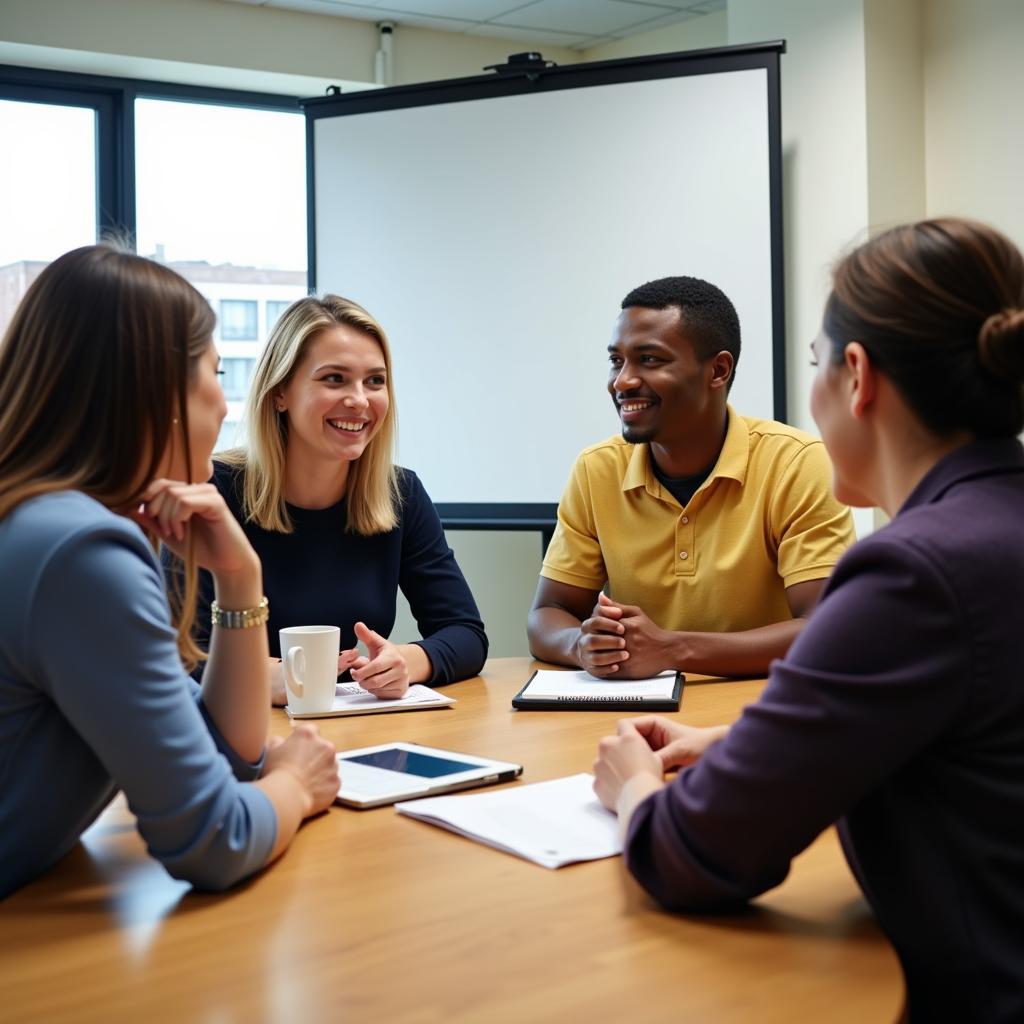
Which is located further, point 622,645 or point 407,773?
point 622,645

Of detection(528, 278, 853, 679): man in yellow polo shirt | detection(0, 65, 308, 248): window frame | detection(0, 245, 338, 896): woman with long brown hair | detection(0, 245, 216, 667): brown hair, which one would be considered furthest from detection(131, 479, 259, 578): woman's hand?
detection(0, 65, 308, 248): window frame

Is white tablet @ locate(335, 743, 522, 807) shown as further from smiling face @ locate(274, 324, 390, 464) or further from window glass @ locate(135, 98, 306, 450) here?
window glass @ locate(135, 98, 306, 450)

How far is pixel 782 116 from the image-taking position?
3814 millimetres

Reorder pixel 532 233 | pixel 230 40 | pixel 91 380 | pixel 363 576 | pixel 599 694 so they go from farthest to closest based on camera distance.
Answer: pixel 230 40
pixel 532 233
pixel 363 576
pixel 599 694
pixel 91 380

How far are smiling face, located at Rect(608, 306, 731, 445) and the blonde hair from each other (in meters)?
0.49

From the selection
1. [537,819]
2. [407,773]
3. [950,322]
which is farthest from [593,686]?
[950,322]

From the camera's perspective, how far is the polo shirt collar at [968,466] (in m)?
1.06

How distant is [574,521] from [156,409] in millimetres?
1437

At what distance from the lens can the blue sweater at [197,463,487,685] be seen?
2234mm

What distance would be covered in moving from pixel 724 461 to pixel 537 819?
4.05 ft

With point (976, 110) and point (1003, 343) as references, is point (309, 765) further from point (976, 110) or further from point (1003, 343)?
point (976, 110)

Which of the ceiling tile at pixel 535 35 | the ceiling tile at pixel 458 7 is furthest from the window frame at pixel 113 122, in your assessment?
the ceiling tile at pixel 535 35

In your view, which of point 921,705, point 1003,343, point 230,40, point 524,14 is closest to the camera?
point 921,705

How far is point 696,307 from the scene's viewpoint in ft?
8.38
